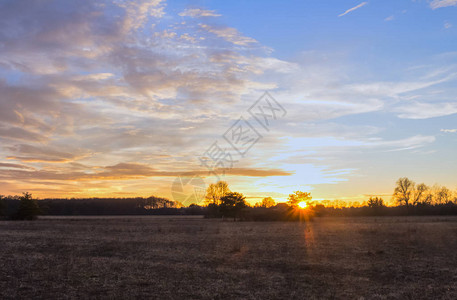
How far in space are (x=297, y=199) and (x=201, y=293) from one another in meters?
91.2

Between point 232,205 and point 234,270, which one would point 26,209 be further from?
point 234,270

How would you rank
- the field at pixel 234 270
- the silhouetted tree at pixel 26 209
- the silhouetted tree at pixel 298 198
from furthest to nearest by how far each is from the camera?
the silhouetted tree at pixel 298 198, the silhouetted tree at pixel 26 209, the field at pixel 234 270

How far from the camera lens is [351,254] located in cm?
2158

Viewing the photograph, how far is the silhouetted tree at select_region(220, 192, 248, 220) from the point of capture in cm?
8606

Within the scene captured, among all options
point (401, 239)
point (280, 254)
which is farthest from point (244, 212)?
point (280, 254)

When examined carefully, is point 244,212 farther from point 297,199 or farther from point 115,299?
point 115,299

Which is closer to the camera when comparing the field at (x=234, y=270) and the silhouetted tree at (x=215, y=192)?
the field at (x=234, y=270)

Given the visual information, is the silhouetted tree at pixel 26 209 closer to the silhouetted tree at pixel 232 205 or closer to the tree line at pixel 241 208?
the tree line at pixel 241 208

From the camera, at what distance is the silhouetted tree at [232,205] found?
86062 mm

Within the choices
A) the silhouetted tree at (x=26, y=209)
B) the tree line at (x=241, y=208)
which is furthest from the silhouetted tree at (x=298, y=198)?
the silhouetted tree at (x=26, y=209)

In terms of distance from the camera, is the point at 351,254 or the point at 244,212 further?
the point at 244,212

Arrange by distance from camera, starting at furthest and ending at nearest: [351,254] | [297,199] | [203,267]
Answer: [297,199] < [351,254] < [203,267]

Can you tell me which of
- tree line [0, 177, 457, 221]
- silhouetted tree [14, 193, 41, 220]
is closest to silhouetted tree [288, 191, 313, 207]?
tree line [0, 177, 457, 221]

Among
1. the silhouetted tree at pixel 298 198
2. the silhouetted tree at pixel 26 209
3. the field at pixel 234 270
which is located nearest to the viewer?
the field at pixel 234 270
